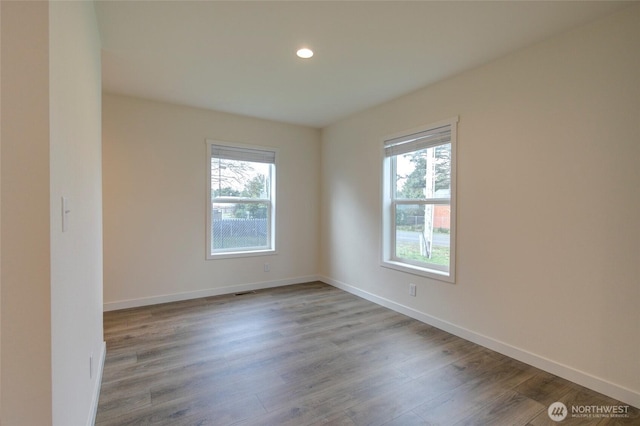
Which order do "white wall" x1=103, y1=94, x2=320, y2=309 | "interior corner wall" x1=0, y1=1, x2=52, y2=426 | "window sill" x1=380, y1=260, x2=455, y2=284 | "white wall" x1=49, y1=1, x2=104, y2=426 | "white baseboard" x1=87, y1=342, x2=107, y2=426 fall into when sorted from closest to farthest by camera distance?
"interior corner wall" x1=0, y1=1, x2=52, y2=426 < "white wall" x1=49, y1=1, x2=104, y2=426 < "white baseboard" x1=87, y1=342, x2=107, y2=426 < "window sill" x1=380, y1=260, x2=455, y2=284 < "white wall" x1=103, y1=94, x2=320, y2=309

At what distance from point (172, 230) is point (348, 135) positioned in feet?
8.91

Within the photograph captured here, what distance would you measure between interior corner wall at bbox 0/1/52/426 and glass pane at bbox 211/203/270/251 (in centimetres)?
341

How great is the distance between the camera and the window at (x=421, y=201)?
10.2 feet

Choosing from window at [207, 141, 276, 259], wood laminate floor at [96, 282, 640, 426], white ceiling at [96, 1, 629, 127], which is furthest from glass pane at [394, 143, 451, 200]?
window at [207, 141, 276, 259]

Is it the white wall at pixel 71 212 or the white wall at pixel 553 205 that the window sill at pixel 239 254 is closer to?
the white wall at pixel 553 205

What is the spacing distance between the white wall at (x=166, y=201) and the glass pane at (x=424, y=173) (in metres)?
1.84

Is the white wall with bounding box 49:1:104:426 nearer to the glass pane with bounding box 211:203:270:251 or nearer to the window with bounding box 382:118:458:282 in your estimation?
the glass pane with bounding box 211:203:270:251

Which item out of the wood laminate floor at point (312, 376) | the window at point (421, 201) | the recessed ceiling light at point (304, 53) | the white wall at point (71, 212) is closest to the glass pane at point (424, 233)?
the window at point (421, 201)

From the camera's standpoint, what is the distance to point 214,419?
1788 mm

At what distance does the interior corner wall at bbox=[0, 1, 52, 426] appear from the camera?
2.80ft

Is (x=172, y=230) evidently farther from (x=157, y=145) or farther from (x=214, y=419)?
(x=214, y=419)

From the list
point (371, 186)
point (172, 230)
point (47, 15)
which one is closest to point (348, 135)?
point (371, 186)

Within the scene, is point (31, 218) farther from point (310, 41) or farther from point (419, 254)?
point (419, 254)

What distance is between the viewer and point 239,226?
450 cm
